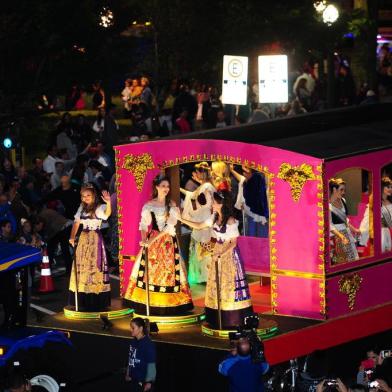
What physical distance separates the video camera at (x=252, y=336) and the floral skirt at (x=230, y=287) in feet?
2.21

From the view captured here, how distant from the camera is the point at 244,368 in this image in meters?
16.4

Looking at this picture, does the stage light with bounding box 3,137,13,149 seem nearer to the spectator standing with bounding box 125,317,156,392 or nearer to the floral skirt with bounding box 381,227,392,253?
the floral skirt with bounding box 381,227,392,253

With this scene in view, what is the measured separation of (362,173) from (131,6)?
1590cm

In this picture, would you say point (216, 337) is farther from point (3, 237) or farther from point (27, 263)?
point (3, 237)

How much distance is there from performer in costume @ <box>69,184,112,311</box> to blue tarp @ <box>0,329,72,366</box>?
2.63 m

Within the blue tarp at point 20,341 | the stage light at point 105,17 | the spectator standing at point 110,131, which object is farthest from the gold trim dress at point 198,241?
the stage light at point 105,17

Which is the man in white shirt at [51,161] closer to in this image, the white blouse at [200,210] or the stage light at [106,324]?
the white blouse at [200,210]

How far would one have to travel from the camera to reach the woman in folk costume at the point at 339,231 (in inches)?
758

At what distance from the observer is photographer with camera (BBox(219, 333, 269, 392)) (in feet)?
53.7

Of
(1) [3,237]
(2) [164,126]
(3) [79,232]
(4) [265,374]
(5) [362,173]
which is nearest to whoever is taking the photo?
(4) [265,374]

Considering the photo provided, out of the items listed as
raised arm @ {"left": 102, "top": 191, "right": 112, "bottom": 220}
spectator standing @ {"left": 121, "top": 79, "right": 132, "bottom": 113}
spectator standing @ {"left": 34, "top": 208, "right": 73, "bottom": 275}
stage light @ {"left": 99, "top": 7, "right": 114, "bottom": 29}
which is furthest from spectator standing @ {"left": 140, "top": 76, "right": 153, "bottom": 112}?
raised arm @ {"left": 102, "top": 191, "right": 112, "bottom": 220}

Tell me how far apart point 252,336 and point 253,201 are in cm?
602

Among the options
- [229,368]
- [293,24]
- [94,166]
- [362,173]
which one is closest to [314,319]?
[229,368]

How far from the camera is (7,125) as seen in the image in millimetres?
30875
